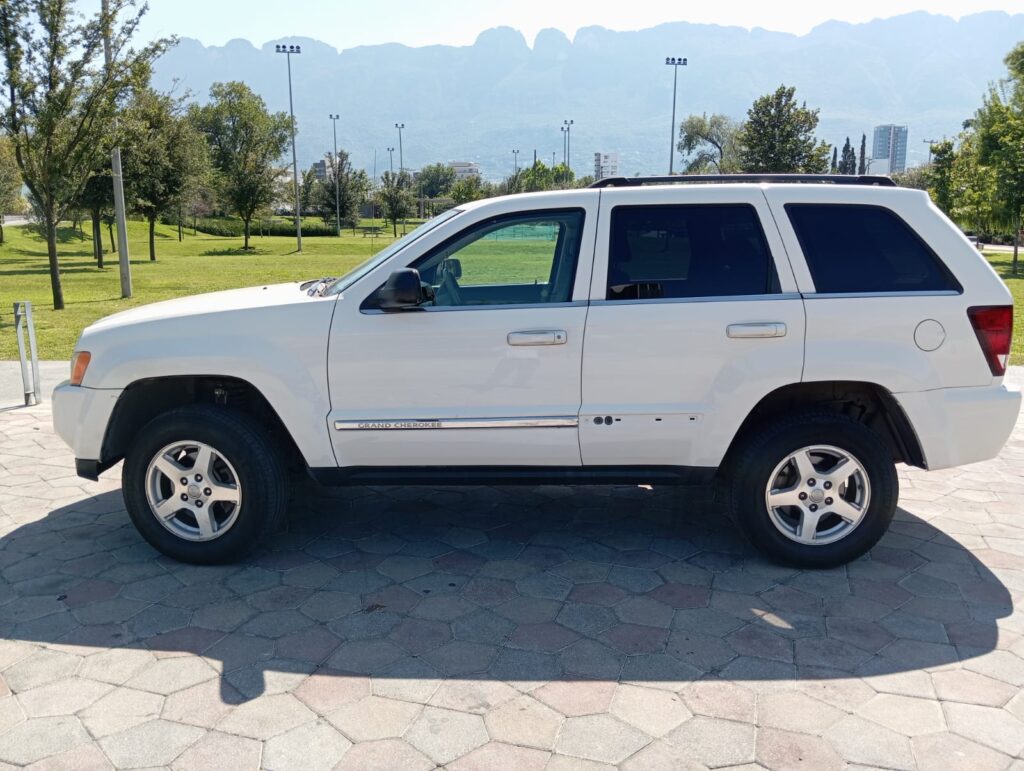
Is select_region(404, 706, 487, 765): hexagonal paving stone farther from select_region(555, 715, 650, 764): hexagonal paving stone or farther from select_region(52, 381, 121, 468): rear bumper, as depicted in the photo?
select_region(52, 381, 121, 468): rear bumper

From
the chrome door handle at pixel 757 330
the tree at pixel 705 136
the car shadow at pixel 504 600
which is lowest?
the car shadow at pixel 504 600

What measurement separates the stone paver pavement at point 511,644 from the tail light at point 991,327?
1122 millimetres

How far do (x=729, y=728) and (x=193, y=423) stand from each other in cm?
292

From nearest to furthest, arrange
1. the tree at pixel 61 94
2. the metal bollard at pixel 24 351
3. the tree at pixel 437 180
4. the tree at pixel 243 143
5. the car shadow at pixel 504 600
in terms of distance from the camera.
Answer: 1. the car shadow at pixel 504 600
2. the metal bollard at pixel 24 351
3. the tree at pixel 61 94
4. the tree at pixel 243 143
5. the tree at pixel 437 180

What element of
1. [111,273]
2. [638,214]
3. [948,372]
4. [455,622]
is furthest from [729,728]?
[111,273]

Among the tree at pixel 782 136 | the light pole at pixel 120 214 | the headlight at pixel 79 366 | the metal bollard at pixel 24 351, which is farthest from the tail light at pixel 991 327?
the tree at pixel 782 136

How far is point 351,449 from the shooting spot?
4.33 m

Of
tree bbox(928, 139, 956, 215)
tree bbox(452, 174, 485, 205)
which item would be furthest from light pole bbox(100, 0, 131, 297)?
tree bbox(452, 174, 485, 205)

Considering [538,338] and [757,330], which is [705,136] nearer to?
[757,330]

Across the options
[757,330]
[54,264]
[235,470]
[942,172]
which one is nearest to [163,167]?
[54,264]

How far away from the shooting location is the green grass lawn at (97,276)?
1458 centimetres

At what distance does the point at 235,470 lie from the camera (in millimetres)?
4363

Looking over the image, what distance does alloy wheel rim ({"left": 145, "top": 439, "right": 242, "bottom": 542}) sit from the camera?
14.4 ft

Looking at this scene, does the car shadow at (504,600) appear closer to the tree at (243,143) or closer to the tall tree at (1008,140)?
the tall tree at (1008,140)
